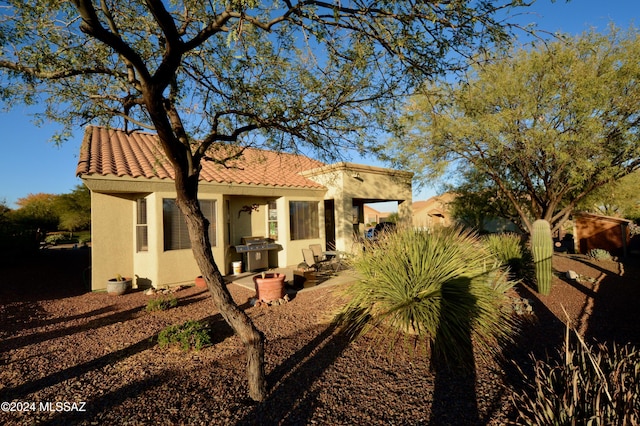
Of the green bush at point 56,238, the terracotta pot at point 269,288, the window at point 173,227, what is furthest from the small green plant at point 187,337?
the green bush at point 56,238

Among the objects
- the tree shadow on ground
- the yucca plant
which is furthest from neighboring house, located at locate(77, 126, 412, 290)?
the yucca plant

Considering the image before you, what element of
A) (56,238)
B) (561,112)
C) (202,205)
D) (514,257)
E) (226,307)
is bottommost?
(514,257)

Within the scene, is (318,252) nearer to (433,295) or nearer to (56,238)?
(433,295)

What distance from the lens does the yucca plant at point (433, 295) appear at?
4.73 m

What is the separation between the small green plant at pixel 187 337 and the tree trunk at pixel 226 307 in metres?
1.62

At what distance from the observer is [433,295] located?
16.4 ft

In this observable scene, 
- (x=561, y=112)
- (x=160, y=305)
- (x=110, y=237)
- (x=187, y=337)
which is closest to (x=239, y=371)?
(x=187, y=337)

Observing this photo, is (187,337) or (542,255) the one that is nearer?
(187,337)

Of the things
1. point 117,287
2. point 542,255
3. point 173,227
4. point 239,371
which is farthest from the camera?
point 173,227

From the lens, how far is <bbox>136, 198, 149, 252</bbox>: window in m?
9.99

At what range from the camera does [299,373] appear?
4.11 meters

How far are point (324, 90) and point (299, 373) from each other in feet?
14.6

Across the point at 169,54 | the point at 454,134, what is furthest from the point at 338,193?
the point at 169,54

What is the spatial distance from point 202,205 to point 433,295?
318 inches
